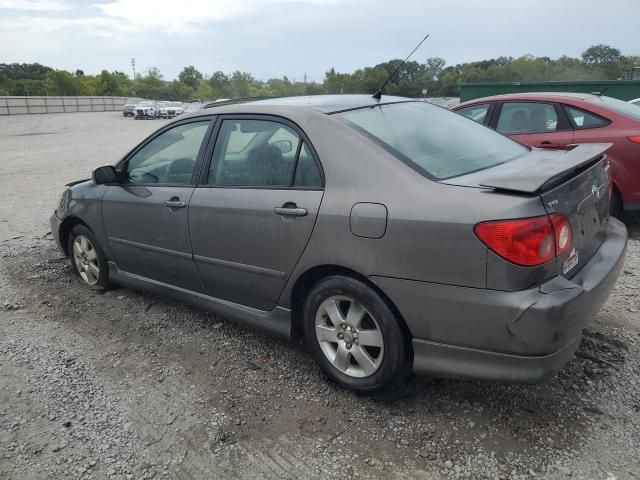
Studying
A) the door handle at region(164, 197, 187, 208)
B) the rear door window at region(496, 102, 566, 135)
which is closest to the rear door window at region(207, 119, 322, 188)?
the door handle at region(164, 197, 187, 208)

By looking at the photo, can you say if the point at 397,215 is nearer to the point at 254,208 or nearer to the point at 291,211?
the point at 291,211

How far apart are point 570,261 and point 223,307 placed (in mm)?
2111

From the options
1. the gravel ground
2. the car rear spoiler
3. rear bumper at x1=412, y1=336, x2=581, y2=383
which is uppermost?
the car rear spoiler

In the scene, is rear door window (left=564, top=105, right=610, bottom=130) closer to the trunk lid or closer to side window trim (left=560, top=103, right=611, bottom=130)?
side window trim (left=560, top=103, right=611, bottom=130)

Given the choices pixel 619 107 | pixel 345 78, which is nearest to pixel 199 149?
pixel 619 107

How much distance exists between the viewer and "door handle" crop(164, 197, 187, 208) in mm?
3511

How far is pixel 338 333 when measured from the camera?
2859 millimetres

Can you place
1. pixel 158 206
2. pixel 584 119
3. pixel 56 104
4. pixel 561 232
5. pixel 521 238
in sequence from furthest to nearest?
pixel 56 104 < pixel 584 119 < pixel 158 206 < pixel 561 232 < pixel 521 238

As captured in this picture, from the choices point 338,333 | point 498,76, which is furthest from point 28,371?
point 498,76

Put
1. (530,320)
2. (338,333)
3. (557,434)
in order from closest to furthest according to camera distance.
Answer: (530,320), (557,434), (338,333)

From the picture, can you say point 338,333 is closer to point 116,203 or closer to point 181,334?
point 181,334

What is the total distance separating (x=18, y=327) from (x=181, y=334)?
1.32 meters

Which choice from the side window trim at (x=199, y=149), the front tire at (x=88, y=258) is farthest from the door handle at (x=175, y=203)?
the front tire at (x=88, y=258)

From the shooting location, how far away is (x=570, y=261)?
2500 mm
